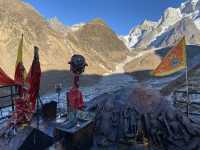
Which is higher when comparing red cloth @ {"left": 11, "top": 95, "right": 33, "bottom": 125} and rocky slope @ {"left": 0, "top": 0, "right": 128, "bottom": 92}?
rocky slope @ {"left": 0, "top": 0, "right": 128, "bottom": 92}

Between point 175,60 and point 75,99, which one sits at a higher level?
point 175,60

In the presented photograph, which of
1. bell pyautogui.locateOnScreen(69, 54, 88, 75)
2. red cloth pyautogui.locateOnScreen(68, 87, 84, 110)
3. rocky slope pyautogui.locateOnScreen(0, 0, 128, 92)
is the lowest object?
red cloth pyautogui.locateOnScreen(68, 87, 84, 110)

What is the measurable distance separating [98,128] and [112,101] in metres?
1.17

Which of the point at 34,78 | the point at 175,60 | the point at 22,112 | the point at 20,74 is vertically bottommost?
the point at 22,112

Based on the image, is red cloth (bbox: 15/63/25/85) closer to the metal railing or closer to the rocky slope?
the metal railing

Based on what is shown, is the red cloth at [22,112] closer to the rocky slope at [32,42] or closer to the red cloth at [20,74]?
the red cloth at [20,74]

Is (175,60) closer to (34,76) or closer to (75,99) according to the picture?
(75,99)

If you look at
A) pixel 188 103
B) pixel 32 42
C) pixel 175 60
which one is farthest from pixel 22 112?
pixel 32 42

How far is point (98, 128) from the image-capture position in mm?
13789

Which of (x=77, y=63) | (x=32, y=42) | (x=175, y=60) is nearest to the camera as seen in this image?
(x=77, y=63)

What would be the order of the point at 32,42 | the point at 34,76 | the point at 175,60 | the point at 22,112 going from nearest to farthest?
1. the point at 34,76
2. the point at 22,112
3. the point at 175,60
4. the point at 32,42

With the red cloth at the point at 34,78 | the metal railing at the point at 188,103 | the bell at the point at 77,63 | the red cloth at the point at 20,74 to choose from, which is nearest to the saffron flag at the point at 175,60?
the metal railing at the point at 188,103

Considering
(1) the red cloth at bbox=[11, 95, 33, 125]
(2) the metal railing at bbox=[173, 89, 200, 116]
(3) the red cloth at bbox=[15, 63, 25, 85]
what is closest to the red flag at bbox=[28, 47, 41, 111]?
(1) the red cloth at bbox=[11, 95, 33, 125]

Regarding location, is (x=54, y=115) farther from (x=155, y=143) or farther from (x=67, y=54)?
(x=67, y=54)
